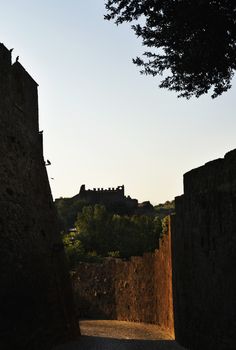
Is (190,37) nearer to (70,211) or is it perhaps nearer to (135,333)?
(135,333)

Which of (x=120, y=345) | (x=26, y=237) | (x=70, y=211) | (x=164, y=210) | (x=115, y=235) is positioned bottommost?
(x=120, y=345)

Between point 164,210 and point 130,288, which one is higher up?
point 164,210

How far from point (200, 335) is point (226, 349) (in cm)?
209

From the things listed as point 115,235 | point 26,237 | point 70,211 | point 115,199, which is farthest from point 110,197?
point 26,237

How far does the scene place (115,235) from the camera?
4978 centimetres

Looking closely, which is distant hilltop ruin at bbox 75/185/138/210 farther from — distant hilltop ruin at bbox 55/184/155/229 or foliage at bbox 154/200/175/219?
foliage at bbox 154/200/175/219

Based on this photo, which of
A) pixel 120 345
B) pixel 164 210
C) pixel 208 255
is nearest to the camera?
pixel 208 255

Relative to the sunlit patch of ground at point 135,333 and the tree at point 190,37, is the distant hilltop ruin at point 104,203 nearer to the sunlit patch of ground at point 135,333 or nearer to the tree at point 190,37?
the sunlit patch of ground at point 135,333

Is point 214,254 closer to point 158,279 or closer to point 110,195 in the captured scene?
point 158,279

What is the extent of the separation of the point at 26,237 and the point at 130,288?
12.8 metres

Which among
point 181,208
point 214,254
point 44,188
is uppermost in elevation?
point 44,188

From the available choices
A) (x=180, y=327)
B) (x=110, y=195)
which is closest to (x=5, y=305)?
(x=180, y=327)

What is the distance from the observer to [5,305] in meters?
11.2

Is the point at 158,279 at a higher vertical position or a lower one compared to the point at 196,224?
lower
